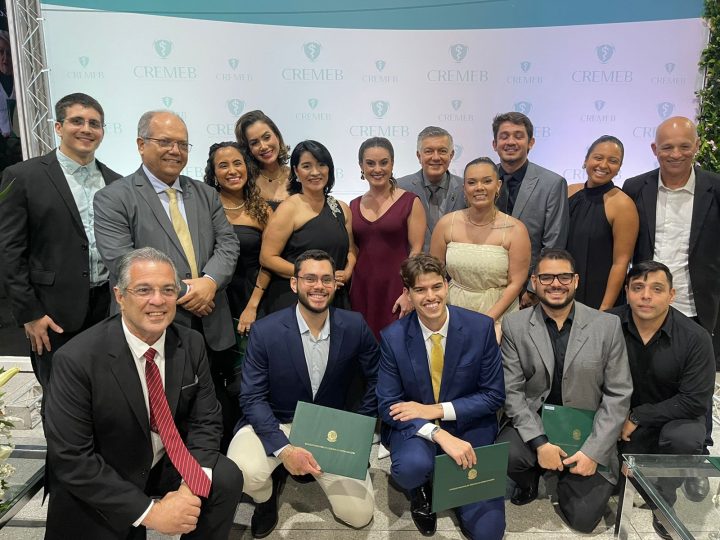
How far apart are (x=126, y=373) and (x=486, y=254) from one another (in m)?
1.84

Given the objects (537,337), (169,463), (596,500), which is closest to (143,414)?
(169,463)

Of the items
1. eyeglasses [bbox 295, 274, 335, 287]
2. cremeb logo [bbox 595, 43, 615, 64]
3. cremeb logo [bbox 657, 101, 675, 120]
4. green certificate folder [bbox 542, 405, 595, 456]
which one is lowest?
green certificate folder [bbox 542, 405, 595, 456]

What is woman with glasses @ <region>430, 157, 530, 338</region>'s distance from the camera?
282cm

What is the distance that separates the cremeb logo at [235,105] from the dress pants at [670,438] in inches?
159

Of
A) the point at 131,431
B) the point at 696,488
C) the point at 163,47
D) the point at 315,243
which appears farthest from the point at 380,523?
the point at 163,47

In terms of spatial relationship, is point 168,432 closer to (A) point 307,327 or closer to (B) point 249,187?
(A) point 307,327

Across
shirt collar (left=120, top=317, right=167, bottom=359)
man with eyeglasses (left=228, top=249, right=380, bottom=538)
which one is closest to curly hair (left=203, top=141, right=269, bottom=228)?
man with eyeglasses (left=228, top=249, right=380, bottom=538)

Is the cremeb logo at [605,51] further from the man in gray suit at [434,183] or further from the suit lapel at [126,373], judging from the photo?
the suit lapel at [126,373]

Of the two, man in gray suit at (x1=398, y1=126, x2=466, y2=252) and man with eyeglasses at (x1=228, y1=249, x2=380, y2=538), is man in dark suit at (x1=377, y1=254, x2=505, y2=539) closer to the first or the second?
man with eyeglasses at (x1=228, y1=249, x2=380, y2=538)

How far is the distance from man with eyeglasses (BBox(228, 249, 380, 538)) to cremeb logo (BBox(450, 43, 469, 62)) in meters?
3.06

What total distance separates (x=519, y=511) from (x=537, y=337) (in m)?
0.85

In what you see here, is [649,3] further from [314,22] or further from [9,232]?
[9,232]

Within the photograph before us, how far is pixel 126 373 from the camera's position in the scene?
1922mm

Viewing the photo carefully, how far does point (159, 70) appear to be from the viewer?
4.78 meters
